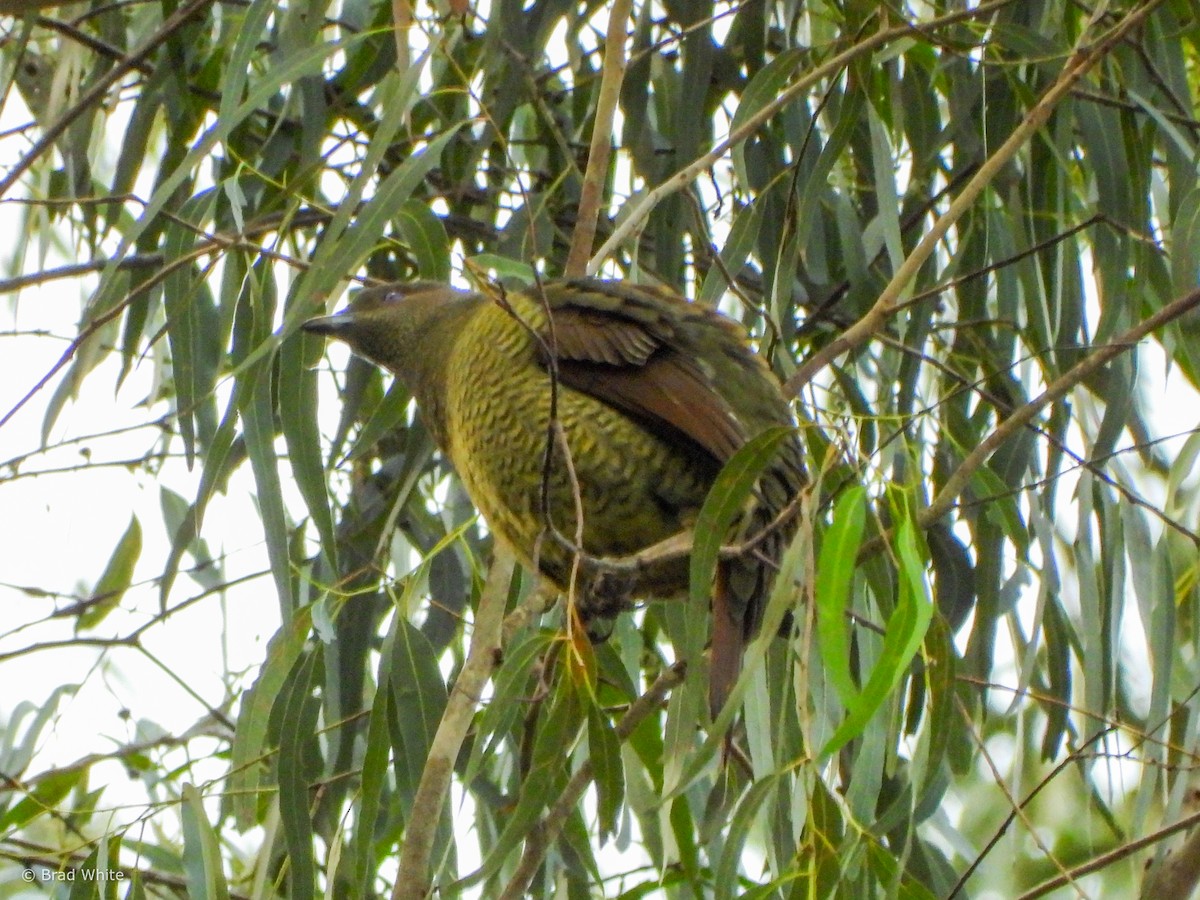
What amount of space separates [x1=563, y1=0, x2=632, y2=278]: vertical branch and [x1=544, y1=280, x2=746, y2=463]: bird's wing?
0.06 m

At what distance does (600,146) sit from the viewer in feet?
9.05

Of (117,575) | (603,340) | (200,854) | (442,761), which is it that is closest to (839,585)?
(442,761)

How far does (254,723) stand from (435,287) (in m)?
1.04

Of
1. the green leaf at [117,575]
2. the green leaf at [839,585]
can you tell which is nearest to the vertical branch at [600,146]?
the green leaf at [839,585]

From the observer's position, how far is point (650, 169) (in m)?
3.38

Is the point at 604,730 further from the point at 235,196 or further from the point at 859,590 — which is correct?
the point at 235,196

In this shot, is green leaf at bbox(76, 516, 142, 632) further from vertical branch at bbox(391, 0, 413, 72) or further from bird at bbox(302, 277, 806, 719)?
vertical branch at bbox(391, 0, 413, 72)

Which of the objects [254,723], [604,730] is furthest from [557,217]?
[604,730]

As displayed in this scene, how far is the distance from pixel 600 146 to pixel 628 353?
374 millimetres

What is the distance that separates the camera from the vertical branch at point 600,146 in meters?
2.77

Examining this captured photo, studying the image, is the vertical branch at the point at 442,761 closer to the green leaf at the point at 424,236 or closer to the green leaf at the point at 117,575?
the green leaf at the point at 424,236

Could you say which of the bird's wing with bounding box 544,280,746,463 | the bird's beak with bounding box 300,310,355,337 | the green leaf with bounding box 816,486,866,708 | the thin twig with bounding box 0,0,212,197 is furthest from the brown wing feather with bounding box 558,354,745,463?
the thin twig with bounding box 0,0,212,197

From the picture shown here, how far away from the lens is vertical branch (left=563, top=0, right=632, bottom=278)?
2.77 meters

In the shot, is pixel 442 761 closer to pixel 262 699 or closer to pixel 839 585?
pixel 262 699
